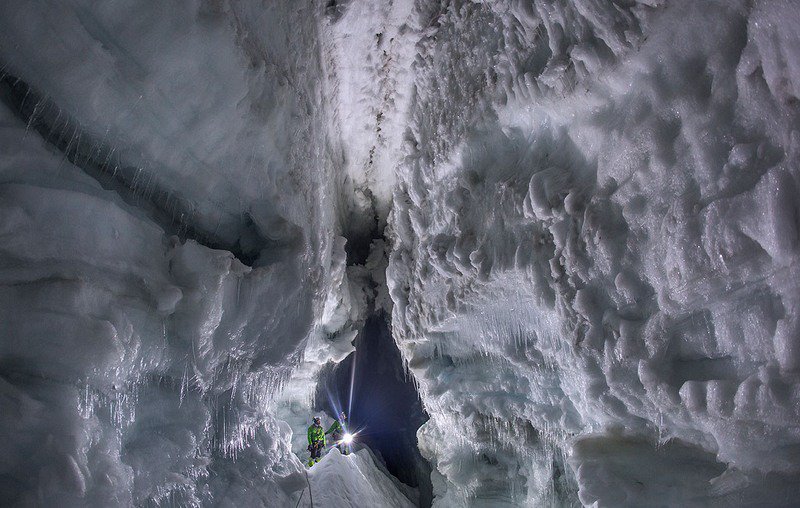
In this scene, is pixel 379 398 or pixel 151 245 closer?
pixel 151 245

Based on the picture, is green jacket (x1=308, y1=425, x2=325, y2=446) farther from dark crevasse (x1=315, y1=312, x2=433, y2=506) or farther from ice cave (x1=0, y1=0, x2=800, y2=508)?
ice cave (x1=0, y1=0, x2=800, y2=508)

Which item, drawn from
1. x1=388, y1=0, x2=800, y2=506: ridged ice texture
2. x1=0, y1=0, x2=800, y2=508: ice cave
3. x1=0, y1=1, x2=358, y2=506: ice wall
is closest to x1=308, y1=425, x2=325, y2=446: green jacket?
x1=0, y1=0, x2=800, y2=508: ice cave

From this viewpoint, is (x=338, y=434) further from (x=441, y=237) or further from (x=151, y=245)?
(x=151, y=245)

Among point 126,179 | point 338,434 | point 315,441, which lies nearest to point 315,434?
point 315,441

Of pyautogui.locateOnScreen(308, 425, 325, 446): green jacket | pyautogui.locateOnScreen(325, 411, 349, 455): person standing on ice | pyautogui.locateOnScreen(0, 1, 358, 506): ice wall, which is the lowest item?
pyautogui.locateOnScreen(325, 411, 349, 455): person standing on ice

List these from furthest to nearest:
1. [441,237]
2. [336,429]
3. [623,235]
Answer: [336,429] < [441,237] < [623,235]

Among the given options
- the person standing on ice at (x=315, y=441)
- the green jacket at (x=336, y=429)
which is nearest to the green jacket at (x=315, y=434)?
the person standing on ice at (x=315, y=441)
